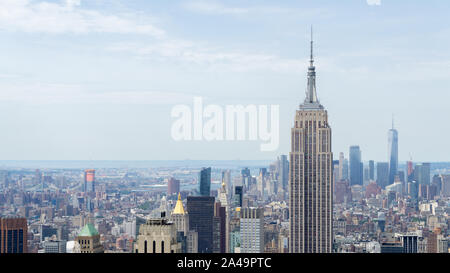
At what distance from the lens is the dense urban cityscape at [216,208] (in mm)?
5973

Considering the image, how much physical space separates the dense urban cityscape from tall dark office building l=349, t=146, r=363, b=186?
0.12 feet

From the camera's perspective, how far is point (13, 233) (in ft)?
24.0

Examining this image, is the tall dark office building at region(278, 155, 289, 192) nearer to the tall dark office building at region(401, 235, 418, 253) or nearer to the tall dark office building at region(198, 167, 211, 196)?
the tall dark office building at region(198, 167, 211, 196)

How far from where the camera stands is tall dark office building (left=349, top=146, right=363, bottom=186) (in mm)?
8906

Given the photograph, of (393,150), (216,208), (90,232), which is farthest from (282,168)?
(90,232)

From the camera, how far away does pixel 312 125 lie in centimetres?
1783

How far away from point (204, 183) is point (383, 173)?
9.84ft

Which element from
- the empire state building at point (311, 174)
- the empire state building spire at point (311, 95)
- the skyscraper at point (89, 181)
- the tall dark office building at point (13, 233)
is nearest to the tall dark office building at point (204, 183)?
the skyscraper at point (89, 181)

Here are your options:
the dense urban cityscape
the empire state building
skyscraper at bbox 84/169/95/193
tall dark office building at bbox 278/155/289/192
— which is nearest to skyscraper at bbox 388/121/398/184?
the dense urban cityscape

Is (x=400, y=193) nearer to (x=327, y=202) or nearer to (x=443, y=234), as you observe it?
(x=443, y=234)

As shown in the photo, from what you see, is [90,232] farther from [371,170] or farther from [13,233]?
[371,170]

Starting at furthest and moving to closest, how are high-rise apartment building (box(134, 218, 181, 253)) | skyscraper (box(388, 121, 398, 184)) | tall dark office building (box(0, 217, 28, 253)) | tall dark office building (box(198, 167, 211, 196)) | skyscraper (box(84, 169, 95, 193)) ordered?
skyscraper (box(388, 121, 398, 184))
tall dark office building (box(198, 167, 211, 196))
tall dark office building (box(0, 217, 28, 253))
skyscraper (box(84, 169, 95, 193))
high-rise apartment building (box(134, 218, 181, 253))

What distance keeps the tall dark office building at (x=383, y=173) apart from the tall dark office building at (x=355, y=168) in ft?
0.95
